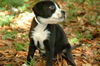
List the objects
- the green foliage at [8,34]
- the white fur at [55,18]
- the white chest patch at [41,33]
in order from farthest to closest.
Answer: the green foliage at [8,34] → the white chest patch at [41,33] → the white fur at [55,18]

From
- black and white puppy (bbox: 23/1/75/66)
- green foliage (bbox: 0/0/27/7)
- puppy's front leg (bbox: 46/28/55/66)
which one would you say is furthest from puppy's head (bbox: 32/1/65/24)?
green foliage (bbox: 0/0/27/7)

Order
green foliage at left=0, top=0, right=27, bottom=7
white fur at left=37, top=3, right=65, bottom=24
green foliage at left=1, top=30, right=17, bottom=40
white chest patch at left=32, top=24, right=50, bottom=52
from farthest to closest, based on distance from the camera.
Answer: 1. green foliage at left=0, top=0, right=27, bottom=7
2. green foliage at left=1, top=30, right=17, bottom=40
3. white chest patch at left=32, top=24, right=50, bottom=52
4. white fur at left=37, top=3, right=65, bottom=24

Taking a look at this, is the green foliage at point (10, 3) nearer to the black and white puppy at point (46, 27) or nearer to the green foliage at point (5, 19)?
the green foliage at point (5, 19)

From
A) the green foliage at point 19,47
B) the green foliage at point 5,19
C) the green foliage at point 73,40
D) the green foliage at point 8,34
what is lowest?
the green foliage at point 73,40

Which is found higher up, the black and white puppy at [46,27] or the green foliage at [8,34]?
the black and white puppy at [46,27]

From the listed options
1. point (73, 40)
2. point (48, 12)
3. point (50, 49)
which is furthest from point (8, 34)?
point (48, 12)

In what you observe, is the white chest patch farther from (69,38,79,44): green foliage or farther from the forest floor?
(69,38,79,44): green foliage

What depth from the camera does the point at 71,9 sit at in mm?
10023

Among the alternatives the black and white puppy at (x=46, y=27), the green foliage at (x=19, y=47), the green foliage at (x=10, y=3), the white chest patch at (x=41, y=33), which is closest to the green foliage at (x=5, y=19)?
the green foliage at (x=10, y=3)

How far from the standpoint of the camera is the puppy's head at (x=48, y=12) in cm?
466

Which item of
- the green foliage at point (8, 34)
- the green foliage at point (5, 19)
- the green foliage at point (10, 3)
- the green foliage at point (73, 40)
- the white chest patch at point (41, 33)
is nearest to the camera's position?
the white chest patch at point (41, 33)

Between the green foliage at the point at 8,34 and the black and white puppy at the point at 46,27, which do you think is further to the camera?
the green foliage at the point at 8,34

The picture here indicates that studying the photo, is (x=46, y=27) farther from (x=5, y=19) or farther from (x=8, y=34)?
(x=5, y=19)

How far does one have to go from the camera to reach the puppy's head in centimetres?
Result: 466
